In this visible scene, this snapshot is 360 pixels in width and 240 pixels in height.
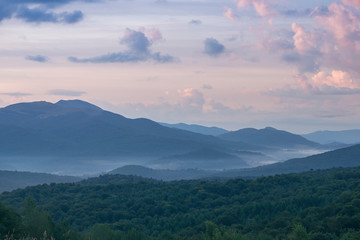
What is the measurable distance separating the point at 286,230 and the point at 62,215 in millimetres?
33510

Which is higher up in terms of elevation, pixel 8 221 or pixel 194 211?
pixel 8 221

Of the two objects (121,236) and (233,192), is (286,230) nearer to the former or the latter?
(121,236)

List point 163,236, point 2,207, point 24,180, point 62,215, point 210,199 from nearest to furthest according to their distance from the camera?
point 2,207 < point 163,236 < point 62,215 < point 210,199 < point 24,180

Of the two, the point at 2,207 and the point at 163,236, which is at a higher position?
the point at 2,207

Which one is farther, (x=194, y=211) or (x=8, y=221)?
(x=194, y=211)

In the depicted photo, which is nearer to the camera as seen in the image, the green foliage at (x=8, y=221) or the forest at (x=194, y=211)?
the green foliage at (x=8, y=221)

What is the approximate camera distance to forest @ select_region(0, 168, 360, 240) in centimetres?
3747

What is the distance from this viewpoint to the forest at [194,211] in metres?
37.5

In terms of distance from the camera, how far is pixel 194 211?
69062 mm

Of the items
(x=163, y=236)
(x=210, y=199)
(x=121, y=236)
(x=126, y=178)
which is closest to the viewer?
(x=121, y=236)

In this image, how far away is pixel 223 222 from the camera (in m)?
58.5

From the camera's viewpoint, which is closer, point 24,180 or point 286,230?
point 286,230

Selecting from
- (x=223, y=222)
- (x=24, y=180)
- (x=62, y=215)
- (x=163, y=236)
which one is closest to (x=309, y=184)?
(x=223, y=222)

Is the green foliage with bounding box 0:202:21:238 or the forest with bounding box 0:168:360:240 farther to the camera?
the forest with bounding box 0:168:360:240
